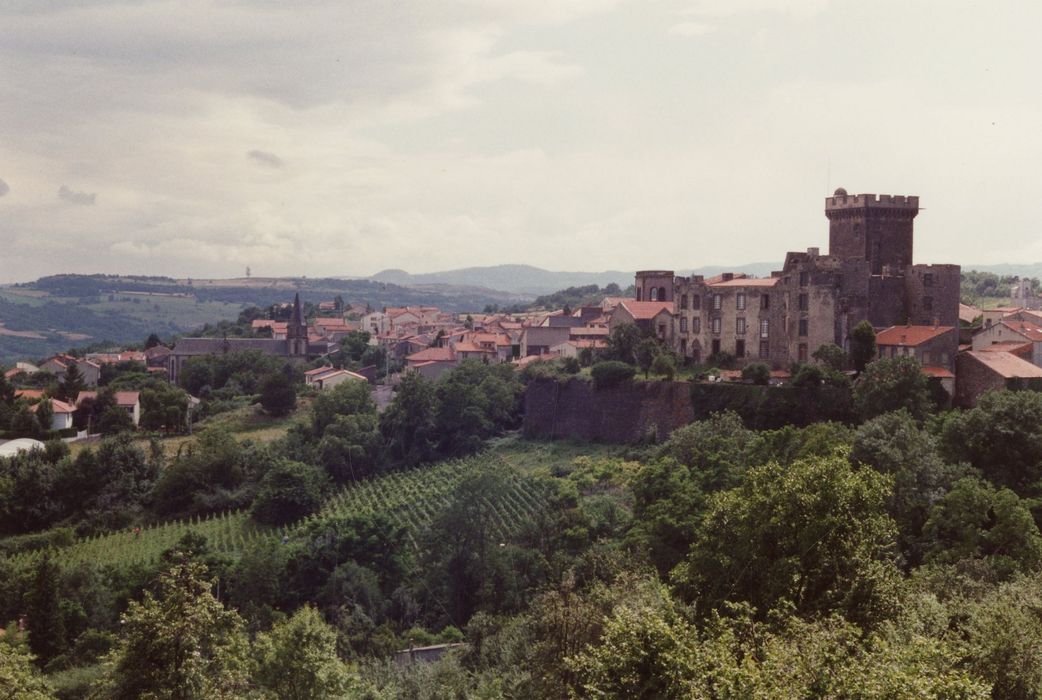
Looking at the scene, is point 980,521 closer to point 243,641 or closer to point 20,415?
point 243,641

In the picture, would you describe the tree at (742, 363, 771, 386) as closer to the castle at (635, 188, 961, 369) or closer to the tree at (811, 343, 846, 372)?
the castle at (635, 188, 961, 369)

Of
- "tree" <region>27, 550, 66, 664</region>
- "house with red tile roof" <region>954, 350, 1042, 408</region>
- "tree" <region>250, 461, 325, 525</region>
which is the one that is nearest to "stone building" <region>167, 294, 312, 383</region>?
"tree" <region>250, 461, 325, 525</region>

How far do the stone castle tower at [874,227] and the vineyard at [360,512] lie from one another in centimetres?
1867

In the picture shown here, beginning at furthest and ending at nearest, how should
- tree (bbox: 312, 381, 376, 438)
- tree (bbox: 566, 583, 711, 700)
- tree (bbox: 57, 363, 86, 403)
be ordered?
tree (bbox: 57, 363, 86, 403) → tree (bbox: 312, 381, 376, 438) → tree (bbox: 566, 583, 711, 700)

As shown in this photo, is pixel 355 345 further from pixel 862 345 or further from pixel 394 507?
pixel 862 345

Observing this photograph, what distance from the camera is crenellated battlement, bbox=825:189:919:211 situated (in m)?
51.3

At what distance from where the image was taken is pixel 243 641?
2328 centimetres

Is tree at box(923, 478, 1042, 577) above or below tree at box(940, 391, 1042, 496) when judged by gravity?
below

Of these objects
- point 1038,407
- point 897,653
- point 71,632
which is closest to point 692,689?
point 897,653

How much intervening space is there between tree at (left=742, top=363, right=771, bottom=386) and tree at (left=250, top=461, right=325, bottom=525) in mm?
23238

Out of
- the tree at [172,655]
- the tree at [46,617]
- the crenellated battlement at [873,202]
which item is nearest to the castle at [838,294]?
the crenellated battlement at [873,202]

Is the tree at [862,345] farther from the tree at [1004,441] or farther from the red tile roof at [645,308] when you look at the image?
the red tile roof at [645,308]

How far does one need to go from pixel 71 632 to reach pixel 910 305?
37.8 meters

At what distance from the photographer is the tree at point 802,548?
22.1m
